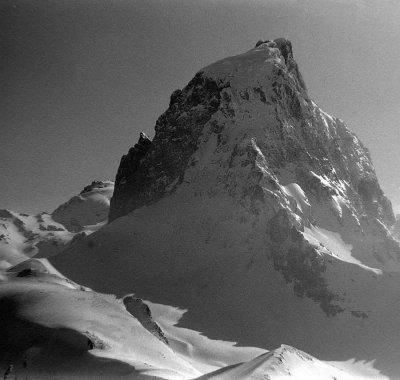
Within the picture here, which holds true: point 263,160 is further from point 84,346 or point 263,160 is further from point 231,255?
point 84,346

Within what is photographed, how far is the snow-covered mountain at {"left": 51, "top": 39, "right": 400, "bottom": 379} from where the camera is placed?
97688 mm

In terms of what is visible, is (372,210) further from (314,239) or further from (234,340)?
(234,340)

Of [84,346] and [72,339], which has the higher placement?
[72,339]

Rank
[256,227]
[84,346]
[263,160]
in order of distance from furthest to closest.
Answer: [263,160], [256,227], [84,346]

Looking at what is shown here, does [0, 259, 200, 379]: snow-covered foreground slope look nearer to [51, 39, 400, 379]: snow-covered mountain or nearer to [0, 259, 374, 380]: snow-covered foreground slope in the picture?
[0, 259, 374, 380]: snow-covered foreground slope

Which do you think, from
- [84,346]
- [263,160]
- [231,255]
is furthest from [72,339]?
[263,160]

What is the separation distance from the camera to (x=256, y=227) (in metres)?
119

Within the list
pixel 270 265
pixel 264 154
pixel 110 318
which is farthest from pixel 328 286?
pixel 110 318

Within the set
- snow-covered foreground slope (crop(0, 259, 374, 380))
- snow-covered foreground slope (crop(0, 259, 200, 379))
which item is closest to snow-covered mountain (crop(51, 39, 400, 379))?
snow-covered foreground slope (crop(0, 259, 374, 380))

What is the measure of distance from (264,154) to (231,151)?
31.3 feet

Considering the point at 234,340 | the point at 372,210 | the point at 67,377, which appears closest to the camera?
the point at 67,377

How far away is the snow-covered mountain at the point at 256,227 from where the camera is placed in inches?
3846

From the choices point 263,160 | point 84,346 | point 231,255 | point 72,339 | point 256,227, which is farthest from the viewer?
point 263,160

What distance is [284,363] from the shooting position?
73.3 feet
